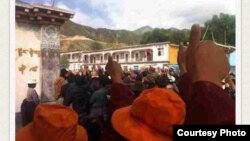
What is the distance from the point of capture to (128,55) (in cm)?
160

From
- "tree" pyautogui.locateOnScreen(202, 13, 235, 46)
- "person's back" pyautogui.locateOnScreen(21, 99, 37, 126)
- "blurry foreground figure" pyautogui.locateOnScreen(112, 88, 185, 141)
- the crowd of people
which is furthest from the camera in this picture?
"tree" pyautogui.locateOnScreen(202, 13, 235, 46)

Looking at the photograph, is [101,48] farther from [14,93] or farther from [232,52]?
[232,52]

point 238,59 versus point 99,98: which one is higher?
point 238,59

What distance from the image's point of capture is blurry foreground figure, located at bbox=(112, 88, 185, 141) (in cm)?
123

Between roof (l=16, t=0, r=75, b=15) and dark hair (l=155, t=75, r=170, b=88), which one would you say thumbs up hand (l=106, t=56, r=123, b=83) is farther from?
roof (l=16, t=0, r=75, b=15)

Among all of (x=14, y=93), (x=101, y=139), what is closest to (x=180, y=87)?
(x=101, y=139)

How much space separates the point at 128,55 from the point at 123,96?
0.17m

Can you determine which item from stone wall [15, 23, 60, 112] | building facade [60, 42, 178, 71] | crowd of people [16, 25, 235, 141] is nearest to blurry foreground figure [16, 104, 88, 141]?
crowd of people [16, 25, 235, 141]

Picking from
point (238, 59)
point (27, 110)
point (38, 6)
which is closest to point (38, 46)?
point (38, 6)

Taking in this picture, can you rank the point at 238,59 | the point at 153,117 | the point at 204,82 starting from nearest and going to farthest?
the point at 153,117 → the point at 204,82 → the point at 238,59

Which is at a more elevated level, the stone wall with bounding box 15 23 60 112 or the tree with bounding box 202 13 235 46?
the tree with bounding box 202 13 235 46

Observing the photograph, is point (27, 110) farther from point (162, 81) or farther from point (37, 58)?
point (162, 81)

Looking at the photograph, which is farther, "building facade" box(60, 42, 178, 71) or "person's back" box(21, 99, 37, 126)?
"building facade" box(60, 42, 178, 71)

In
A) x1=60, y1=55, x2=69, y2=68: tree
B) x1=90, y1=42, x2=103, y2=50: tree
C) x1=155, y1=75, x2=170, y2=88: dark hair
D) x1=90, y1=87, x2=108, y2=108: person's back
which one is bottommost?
x1=90, y1=87, x2=108, y2=108: person's back
